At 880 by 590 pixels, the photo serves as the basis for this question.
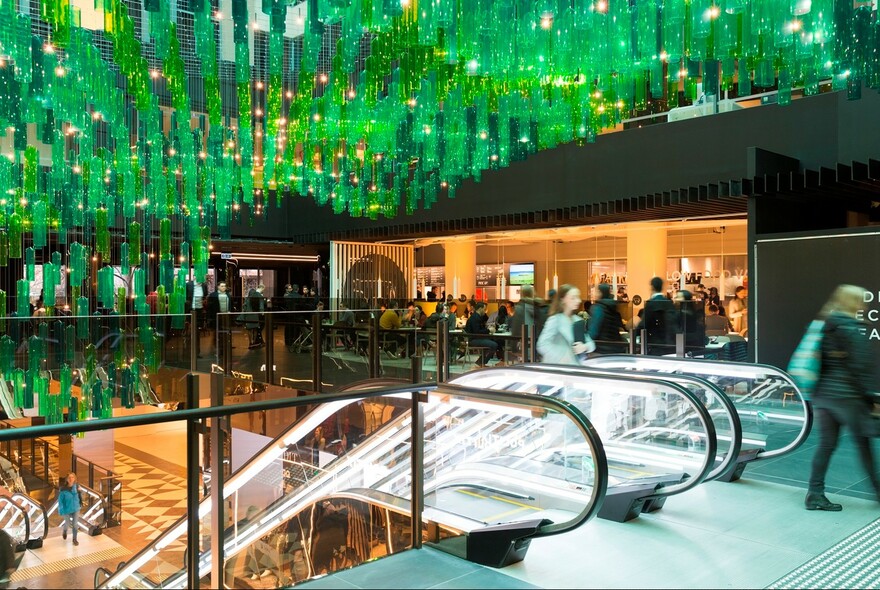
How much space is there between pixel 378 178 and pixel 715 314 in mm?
5636

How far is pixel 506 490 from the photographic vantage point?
3.67 metres

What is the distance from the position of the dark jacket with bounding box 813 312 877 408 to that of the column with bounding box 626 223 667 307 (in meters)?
11.1

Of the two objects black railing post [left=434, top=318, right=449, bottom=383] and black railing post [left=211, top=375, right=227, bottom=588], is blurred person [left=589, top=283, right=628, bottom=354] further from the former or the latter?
black railing post [left=211, top=375, right=227, bottom=588]

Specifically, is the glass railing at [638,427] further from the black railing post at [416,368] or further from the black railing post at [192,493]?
the black railing post at [192,493]

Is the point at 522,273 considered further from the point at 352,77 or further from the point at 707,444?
the point at 707,444

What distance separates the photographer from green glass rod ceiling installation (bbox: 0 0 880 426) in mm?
4742

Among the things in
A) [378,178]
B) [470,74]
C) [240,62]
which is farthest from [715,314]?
[240,62]

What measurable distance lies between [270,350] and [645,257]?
844 cm

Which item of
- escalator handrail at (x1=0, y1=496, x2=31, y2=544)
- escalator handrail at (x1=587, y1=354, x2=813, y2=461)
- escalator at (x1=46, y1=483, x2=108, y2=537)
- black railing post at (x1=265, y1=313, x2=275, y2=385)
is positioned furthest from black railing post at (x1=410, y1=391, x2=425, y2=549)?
escalator at (x1=46, y1=483, x2=108, y2=537)

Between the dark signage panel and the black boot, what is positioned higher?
the dark signage panel

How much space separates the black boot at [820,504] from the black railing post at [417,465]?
241 centimetres

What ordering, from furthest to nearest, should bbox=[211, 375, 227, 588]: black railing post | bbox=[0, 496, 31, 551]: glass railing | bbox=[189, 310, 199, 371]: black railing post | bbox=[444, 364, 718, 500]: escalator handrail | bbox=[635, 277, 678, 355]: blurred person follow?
bbox=[0, 496, 31, 551]: glass railing
bbox=[189, 310, 199, 371]: black railing post
bbox=[635, 277, 678, 355]: blurred person
bbox=[444, 364, 718, 500]: escalator handrail
bbox=[211, 375, 227, 588]: black railing post

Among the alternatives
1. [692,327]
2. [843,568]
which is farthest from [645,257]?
[843,568]

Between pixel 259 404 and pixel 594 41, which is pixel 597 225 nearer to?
pixel 594 41
